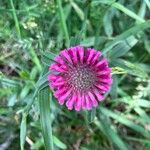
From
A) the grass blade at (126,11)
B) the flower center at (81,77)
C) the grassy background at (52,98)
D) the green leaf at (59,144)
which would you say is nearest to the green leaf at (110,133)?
the grassy background at (52,98)

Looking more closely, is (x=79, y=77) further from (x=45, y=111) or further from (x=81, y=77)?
(x=45, y=111)

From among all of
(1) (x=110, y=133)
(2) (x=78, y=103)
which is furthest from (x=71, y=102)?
(1) (x=110, y=133)

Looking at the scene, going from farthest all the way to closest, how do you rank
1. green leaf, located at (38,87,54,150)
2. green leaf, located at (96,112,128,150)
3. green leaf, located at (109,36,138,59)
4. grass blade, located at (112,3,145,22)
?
green leaf, located at (96,112,128,150) → grass blade, located at (112,3,145,22) → green leaf, located at (109,36,138,59) → green leaf, located at (38,87,54,150)

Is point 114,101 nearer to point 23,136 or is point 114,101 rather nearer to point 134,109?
point 134,109

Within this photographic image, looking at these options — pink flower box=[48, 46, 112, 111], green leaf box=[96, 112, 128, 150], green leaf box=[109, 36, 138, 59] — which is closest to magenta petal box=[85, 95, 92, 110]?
pink flower box=[48, 46, 112, 111]

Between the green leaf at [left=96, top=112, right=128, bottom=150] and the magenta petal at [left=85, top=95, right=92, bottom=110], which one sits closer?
the magenta petal at [left=85, top=95, right=92, bottom=110]

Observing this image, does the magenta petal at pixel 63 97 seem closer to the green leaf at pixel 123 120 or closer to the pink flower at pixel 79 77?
the pink flower at pixel 79 77

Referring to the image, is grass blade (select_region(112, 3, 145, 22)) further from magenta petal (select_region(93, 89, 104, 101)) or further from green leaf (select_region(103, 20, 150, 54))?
magenta petal (select_region(93, 89, 104, 101))
